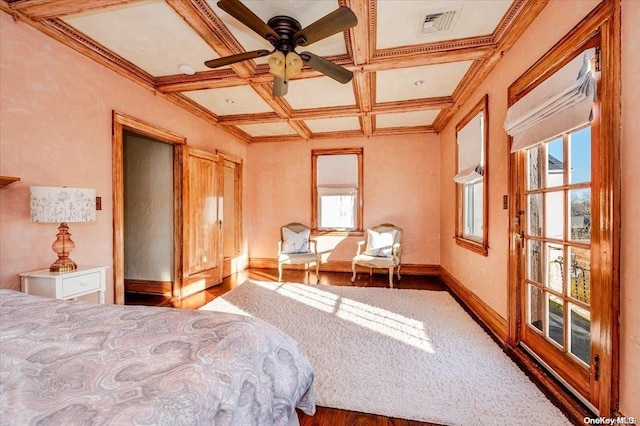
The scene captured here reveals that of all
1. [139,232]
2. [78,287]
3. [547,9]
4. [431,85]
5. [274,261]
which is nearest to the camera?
[547,9]

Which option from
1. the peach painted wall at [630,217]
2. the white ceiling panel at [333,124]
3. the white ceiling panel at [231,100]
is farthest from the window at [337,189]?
the peach painted wall at [630,217]

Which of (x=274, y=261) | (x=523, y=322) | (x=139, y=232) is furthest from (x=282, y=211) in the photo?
(x=523, y=322)

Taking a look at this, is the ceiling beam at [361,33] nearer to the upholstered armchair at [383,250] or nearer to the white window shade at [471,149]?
the white window shade at [471,149]

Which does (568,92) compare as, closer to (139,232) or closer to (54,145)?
(54,145)

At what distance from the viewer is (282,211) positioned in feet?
19.2

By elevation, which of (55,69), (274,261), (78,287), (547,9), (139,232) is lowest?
(274,261)

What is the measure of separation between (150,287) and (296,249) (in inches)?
89.8

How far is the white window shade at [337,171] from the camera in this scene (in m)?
5.58

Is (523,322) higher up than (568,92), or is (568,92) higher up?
(568,92)

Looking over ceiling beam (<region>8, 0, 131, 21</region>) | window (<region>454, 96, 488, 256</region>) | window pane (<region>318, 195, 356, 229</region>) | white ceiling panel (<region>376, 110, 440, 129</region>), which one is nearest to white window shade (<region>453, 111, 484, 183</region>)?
window (<region>454, 96, 488, 256</region>)

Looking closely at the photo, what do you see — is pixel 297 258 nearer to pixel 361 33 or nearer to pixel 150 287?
pixel 150 287

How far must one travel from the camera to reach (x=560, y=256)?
6.26 ft

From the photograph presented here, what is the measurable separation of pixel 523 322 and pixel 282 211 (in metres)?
4.44

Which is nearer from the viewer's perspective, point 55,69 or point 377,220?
point 55,69
